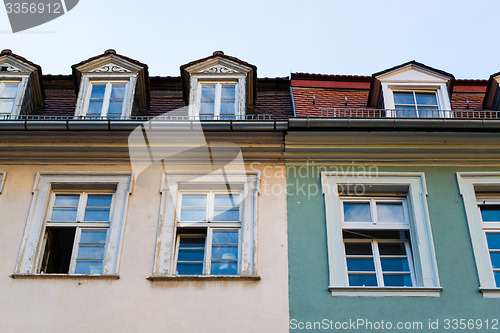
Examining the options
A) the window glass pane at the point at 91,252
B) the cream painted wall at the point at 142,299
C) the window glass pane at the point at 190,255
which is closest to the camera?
the cream painted wall at the point at 142,299

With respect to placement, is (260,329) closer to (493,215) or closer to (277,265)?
(277,265)

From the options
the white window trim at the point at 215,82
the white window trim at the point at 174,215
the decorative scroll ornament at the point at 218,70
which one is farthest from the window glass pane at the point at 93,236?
the decorative scroll ornament at the point at 218,70

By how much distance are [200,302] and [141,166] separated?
2508mm

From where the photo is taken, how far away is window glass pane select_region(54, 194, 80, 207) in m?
9.88

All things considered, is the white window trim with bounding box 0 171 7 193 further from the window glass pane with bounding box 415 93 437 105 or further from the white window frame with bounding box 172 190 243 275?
the window glass pane with bounding box 415 93 437 105

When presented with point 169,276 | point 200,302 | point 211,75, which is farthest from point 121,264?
point 211,75

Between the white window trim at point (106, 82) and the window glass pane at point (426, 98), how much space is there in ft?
15.6

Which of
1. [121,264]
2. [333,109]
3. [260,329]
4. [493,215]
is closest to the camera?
[260,329]

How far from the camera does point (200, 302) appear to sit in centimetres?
859

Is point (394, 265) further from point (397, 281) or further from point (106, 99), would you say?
point (106, 99)

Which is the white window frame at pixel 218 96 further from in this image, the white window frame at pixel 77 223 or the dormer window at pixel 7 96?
the dormer window at pixel 7 96

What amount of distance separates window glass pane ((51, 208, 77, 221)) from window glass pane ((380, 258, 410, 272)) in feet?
14.8

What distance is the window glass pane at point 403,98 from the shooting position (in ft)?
36.4

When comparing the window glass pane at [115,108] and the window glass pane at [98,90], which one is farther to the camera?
the window glass pane at [98,90]
